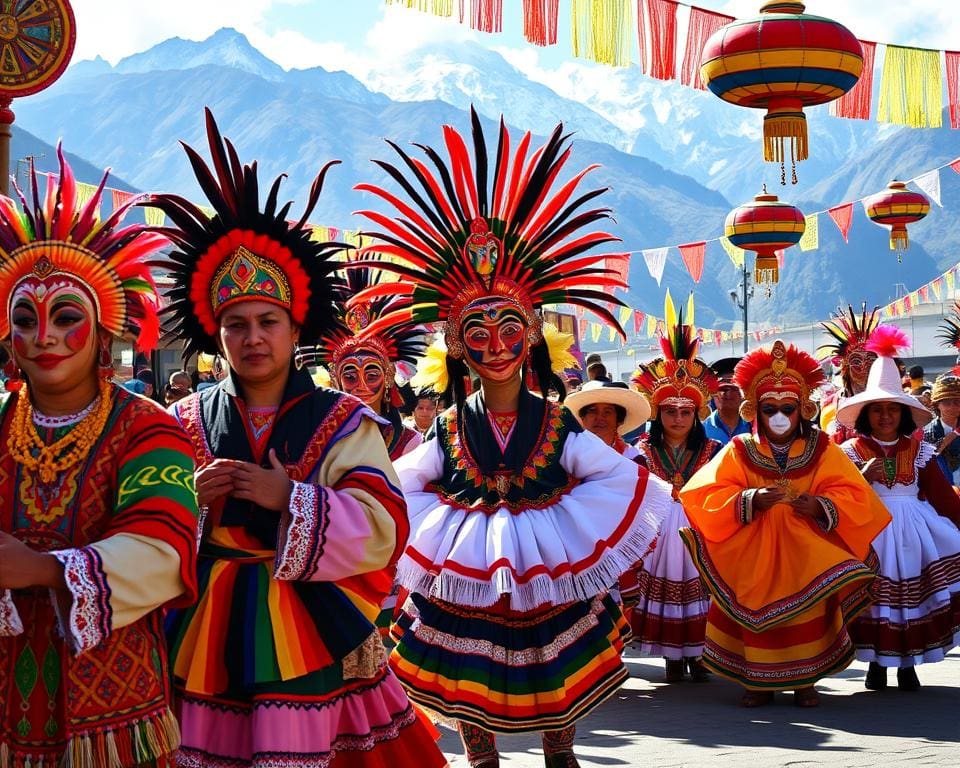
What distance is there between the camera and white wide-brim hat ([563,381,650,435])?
8.62 m

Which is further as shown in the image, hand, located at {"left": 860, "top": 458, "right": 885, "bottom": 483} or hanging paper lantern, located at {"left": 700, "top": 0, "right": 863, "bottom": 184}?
hanging paper lantern, located at {"left": 700, "top": 0, "right": 863, "bottom": 184}

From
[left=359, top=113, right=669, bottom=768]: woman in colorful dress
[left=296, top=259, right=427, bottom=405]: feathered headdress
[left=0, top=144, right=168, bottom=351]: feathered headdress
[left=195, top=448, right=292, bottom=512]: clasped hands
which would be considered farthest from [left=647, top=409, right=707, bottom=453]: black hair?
[left=0, top=144, right=168, bottom=351]: feathered headdress

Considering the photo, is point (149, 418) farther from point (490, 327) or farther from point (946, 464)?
point (946, 464)

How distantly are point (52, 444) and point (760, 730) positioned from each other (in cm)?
440

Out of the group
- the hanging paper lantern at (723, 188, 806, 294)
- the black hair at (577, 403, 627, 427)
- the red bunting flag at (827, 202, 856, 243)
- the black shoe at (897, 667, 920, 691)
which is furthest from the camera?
the red bunting flag at (827, 202, 856, 243)

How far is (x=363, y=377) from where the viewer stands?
27.4 ft

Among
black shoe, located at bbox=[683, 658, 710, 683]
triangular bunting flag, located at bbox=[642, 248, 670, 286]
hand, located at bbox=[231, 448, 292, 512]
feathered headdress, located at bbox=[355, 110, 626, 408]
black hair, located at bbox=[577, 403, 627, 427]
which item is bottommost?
black shoe, located at bbox=[683, 658, 710, 683]

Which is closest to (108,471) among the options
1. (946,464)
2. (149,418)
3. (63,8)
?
(149,418)

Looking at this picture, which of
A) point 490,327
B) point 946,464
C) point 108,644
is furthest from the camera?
point 946,464

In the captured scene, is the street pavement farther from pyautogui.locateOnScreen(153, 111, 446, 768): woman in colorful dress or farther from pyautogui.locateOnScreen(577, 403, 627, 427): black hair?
pyautogui.locateOnScreen(153, 111, 446, 768): woman in colorful dress

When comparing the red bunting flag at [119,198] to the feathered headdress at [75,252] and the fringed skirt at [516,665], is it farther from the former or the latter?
the fringed skirt at [516,665]

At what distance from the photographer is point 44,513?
353 centimetres

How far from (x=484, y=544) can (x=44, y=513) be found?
91.8 inches

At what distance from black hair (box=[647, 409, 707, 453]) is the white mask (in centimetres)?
126
